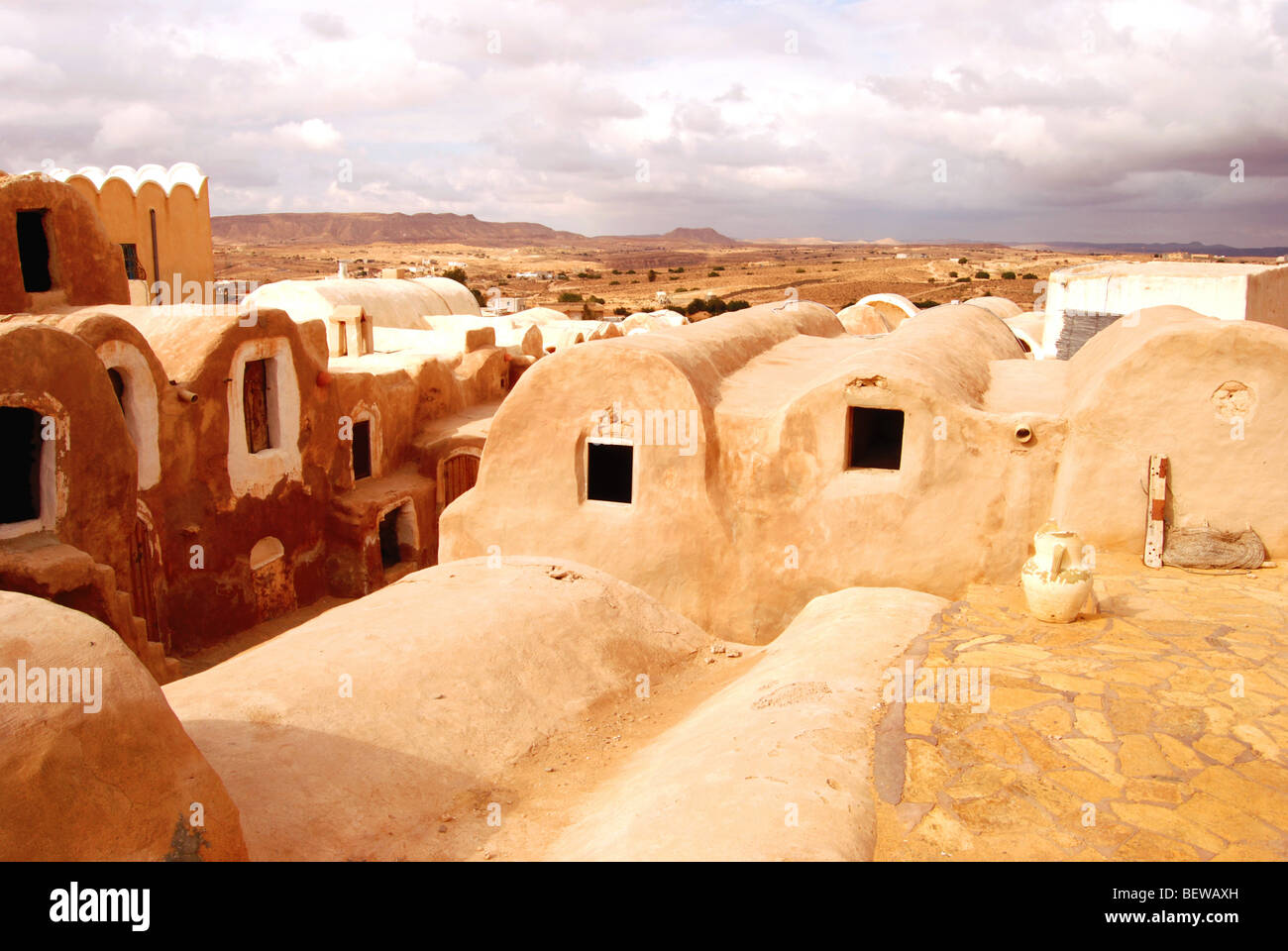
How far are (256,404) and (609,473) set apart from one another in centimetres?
665

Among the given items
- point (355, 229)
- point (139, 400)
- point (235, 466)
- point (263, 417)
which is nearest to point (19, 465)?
point (139, 400)

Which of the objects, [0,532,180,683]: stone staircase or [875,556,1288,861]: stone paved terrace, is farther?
[0,532,180,683]: stone staircase

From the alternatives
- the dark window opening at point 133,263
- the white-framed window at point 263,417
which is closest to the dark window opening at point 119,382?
the white-framed window at point 263,417

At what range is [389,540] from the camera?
735 inches

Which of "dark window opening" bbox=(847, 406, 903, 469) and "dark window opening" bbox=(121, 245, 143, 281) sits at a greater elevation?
"dark window opening" bbox=(121, 245, 143, 281)

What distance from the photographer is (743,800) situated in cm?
531

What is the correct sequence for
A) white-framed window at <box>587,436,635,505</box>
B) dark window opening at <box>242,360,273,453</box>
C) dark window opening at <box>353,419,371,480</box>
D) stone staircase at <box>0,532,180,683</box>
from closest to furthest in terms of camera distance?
stone staircase at <box>0,532,180,683</box>
white-framed window at <box>587,436,635,505</box>
dark window opening at <box>242,360,273,453</box>
dark window opening at <box>353,419,371,480</box>

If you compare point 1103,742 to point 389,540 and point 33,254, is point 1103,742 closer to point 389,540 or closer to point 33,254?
point 389,540

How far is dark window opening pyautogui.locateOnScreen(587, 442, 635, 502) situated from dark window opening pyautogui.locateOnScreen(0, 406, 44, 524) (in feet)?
20.0

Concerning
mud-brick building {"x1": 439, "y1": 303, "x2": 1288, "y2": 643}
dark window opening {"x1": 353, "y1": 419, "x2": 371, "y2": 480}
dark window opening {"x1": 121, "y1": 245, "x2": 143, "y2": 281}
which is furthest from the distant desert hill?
mud-brick building {"x1": 439, "y1": 303, "x2": 1288, "y2": 643}

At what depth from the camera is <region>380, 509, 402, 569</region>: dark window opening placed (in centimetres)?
1844

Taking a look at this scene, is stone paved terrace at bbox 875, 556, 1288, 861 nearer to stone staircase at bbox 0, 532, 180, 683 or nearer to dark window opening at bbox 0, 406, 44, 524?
stone staircase at bbox 0, 532, 180, 683
